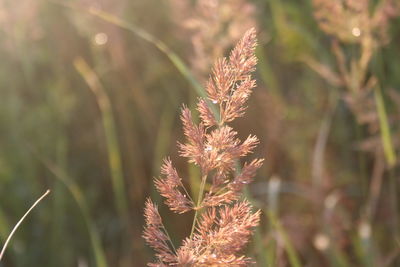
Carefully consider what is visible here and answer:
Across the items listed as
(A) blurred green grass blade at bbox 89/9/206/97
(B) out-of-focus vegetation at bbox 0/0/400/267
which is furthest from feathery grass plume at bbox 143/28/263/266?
(B) out-of-focus vegetation at bbox 0/0/400/267

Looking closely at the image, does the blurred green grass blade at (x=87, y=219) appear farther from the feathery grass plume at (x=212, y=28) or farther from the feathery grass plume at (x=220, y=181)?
the feathery grass plume at (x=220, y=181)

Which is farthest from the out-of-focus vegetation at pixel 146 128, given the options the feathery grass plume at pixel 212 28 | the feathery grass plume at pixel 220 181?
the feathery grass plume at pixel 220 181

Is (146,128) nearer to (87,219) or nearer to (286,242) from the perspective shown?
(87,219)

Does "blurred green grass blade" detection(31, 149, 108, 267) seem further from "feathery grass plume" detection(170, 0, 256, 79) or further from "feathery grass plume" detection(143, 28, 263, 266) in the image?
"feathery grass plume" detection(143, 28, 263, 266)

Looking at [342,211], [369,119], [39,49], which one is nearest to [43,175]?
[39,49]

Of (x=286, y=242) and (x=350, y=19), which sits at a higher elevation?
(x=350, y=19)

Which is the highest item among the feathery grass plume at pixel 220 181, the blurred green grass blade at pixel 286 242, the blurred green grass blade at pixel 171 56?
the blurred green grass blade at pixel 171 56

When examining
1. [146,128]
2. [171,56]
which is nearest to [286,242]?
[171,56]

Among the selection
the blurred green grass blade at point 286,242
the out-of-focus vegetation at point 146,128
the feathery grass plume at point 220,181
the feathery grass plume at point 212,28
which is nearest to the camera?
the feathery grass plume at point 220,181

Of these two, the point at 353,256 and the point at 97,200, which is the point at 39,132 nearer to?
the point at 97,200
